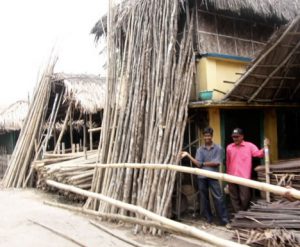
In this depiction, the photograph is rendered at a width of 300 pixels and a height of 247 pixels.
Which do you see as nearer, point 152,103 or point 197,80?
point 152,103

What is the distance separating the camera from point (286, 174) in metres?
6.02

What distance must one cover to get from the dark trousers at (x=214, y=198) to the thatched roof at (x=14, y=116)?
299 inches

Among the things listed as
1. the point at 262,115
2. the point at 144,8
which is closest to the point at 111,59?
the point at 144,8

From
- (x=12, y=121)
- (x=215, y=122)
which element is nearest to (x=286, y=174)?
(x=215, y=122)

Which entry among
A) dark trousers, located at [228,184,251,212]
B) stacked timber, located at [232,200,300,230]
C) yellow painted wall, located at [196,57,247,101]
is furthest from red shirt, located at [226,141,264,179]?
yellow painted wall, located at [196,57,247,101]

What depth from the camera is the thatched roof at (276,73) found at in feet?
21.1

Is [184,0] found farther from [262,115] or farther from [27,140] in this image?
[27,140]

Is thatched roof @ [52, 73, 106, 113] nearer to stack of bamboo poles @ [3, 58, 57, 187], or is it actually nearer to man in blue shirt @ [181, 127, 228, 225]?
stack of bamboo poles @ [3, 58, 57, 187]

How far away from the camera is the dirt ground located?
18.4 ft

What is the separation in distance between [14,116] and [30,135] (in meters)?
2.18

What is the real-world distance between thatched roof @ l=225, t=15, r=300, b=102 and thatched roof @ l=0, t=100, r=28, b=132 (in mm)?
7739

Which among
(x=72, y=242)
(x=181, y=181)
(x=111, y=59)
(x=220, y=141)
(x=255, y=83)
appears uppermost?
(x=111, y=59)

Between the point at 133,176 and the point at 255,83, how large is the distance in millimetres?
2802

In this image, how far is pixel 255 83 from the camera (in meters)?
7.28
